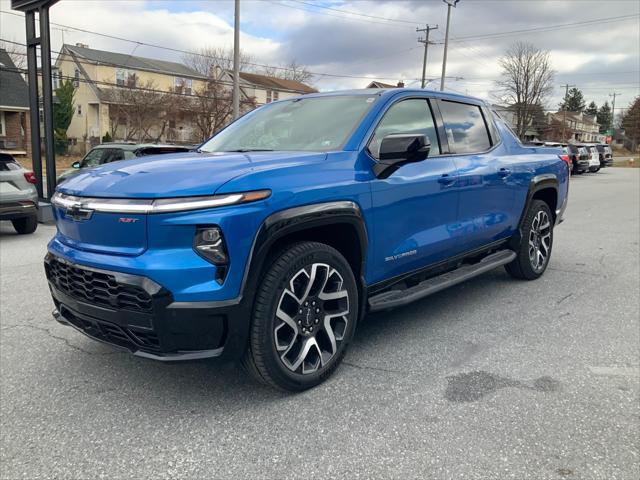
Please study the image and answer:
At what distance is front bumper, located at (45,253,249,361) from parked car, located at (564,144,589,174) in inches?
1176

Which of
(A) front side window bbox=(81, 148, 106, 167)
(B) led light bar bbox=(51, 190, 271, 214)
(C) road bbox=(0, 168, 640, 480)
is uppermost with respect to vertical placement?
(B) led light bar bbox=(51, 190, 271, 214)

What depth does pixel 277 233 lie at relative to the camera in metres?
2.88

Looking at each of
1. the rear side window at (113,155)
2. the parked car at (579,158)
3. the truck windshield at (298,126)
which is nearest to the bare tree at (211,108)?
the parked car at (579,158)

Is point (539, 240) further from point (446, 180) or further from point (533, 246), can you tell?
point (446, 180)

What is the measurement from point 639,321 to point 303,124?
131 inches

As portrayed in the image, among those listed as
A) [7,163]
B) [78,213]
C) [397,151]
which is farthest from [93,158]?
[397,151]

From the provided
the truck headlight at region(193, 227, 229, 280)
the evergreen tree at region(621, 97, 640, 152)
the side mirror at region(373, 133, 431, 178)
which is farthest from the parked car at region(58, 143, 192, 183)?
the evergreen tree at region(621, 97, 640, 152)

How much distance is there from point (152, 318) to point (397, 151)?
179 centimetres

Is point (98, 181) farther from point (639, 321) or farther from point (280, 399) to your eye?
point (639, 321)

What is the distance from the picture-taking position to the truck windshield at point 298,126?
3707 millimetres

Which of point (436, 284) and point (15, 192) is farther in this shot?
point (15, 192)

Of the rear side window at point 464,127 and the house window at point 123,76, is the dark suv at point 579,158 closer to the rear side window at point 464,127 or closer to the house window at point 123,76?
the rear side window at point 464,127

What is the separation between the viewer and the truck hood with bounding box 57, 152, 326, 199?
2707 mm

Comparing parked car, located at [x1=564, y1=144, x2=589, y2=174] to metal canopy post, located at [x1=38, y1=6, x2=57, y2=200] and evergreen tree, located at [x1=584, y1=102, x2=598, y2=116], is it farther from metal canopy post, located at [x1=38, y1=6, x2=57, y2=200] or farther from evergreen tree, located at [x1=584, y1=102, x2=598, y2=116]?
evergreen tree, located at [x1=584, y1=102, x2=598, y2=116]
